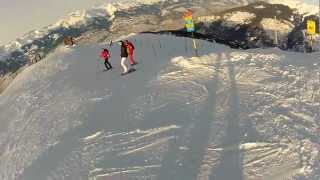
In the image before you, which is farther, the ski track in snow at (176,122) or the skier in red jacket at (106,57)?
the skier in red jacket at (106,57)

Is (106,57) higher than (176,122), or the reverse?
(176,122)

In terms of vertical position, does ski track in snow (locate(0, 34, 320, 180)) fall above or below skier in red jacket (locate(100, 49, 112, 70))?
above

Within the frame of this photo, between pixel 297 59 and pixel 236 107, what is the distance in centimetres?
1121

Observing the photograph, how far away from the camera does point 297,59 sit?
2958cm

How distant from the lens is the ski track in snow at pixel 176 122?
14.6 m

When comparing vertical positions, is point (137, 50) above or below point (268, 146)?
below

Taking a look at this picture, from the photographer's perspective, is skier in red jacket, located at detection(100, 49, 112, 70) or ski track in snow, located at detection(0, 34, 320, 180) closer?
ski track in snow, located at detection(0, 34, 320, 180)

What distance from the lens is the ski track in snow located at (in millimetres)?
14641

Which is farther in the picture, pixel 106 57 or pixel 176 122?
pixel 106 57

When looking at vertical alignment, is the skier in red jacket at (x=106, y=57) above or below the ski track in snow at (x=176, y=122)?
below

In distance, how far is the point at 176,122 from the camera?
18.5 metres

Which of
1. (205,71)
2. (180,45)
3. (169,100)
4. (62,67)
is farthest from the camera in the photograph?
(180,45)

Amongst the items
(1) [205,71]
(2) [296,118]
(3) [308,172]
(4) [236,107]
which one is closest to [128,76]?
(1) [205,71]

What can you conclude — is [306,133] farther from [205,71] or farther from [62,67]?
[62,67]
